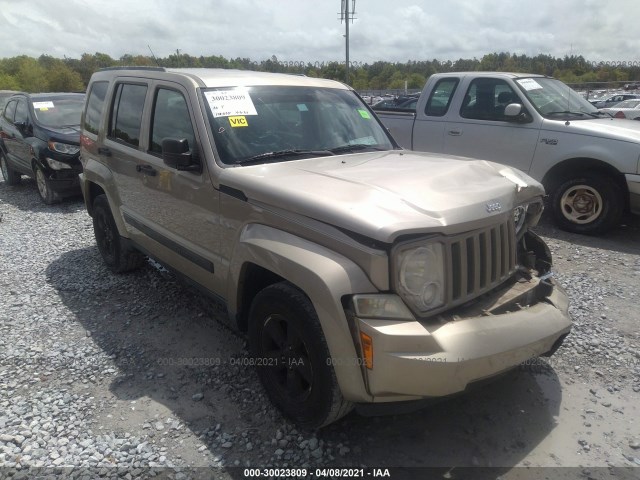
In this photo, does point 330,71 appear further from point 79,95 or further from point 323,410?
point 323,410

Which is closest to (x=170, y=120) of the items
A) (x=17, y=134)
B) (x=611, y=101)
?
(x=17, y=134)

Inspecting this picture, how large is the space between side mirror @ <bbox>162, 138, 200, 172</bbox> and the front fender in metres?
1.05

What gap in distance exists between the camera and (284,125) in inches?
138

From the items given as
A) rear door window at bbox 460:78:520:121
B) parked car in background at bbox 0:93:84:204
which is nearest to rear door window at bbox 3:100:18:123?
parked car in background at bbox 0:93:84:204

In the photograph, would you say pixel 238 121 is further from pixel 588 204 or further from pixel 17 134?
pixel 17 134

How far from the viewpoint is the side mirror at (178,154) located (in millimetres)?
3121

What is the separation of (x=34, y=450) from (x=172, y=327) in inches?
57.7

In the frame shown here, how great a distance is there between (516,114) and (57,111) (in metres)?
8.03

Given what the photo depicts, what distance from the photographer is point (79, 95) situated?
976 centimetres

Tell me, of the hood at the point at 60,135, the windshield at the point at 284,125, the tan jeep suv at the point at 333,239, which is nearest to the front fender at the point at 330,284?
the tan jeep suv at the point at 333,239

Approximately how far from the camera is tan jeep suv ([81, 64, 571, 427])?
2.25m

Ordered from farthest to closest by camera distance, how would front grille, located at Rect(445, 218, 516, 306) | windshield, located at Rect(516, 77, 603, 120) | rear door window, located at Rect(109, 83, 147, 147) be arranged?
windshield, located at Rect(516, 77, 603, 120) → rear door window, located at Rect(109, 83, 147, 147) → front grille, located at Rect(445, 218, 516, 306)

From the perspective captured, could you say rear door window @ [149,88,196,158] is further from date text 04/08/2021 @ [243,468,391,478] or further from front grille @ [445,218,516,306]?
date text 04/08/2021 @ [243,468,391,478]

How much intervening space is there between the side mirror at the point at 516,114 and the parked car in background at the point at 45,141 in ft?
22.3
